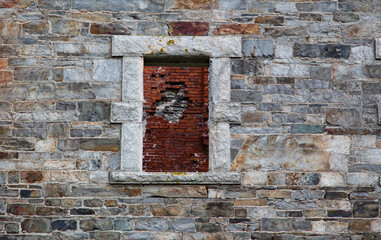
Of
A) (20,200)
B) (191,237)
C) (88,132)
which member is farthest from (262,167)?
(20,200)

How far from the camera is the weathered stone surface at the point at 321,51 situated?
476cm

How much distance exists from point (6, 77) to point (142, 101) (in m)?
1.65

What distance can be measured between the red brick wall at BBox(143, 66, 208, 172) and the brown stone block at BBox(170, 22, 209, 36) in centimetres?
349

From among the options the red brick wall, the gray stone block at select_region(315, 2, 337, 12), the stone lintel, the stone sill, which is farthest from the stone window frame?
the red brick wall

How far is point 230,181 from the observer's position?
14.9 feet

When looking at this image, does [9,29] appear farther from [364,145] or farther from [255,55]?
[364,145]

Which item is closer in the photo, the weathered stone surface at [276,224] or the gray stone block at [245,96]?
the weathered stone surface at [276,224]

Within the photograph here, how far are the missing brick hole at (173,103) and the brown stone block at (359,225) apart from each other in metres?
4.51

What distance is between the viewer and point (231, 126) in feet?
15.3

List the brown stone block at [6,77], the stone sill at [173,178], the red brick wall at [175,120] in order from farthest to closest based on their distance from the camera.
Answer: the red brick wall at [175,120] → the brown stone block at [6,77] → the stone sill at [173,178]

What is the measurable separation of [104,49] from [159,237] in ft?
7.52

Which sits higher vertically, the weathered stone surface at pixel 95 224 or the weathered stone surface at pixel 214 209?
the weathered stone surface at pixel 214 209

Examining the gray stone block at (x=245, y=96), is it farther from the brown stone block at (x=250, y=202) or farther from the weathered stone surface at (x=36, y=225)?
the weathered stone surface at (x=36, y=225)

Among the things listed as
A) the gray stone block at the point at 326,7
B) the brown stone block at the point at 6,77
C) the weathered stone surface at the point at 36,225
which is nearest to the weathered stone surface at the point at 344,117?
the gray stone block at the point at 326,7
